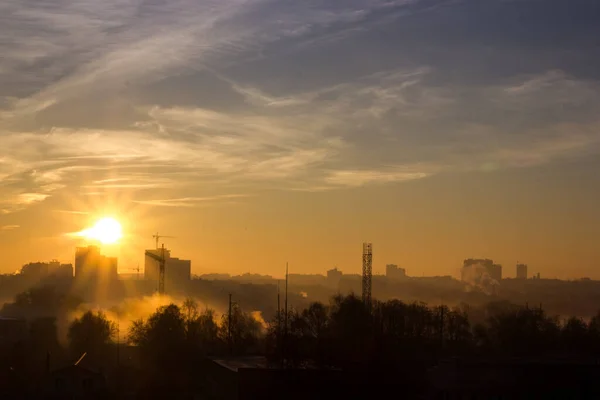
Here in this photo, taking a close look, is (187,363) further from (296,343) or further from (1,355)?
(1,355)

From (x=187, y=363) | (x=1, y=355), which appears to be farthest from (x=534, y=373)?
(x=1, y=355)

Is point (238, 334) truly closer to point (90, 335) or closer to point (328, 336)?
point (90, 335)

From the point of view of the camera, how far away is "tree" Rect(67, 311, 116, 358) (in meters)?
86.2

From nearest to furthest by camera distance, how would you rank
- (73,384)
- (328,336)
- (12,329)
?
(73,384) → (328,336) → (12,329)

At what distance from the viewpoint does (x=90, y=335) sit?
89312 millimetres

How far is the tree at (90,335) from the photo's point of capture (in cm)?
8619

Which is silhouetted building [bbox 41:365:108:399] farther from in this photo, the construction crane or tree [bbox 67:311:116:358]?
the construction crane

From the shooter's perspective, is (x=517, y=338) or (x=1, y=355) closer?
(x=1, y=355)

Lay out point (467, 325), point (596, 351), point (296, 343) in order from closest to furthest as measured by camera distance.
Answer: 1. point (296, 343)
2. point (596, 351)
3. point (467, 325)

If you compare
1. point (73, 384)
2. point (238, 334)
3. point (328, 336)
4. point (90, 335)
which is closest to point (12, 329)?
point (90, 335)

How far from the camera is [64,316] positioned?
118 m

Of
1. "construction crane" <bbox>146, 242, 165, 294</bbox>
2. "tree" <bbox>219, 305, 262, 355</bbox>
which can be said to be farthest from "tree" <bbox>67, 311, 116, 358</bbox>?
"construction crane" <bbox>146, 242, 165, 294</bbox>

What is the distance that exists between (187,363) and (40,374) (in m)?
11.6

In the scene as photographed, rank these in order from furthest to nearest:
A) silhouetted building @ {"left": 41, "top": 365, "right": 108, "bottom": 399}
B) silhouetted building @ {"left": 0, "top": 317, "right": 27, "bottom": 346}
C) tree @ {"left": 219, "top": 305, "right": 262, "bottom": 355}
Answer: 1. silhouetted building @ {"left": 0, "top": 317, "right": 27, "bottom": 346}
2. tree @ {"left": 219, "top": 305, "right": 262, "bottom": 355}
3. silhouetted building @ {"left": 41, "top": 365, "right": 108, "bottom": 399}
